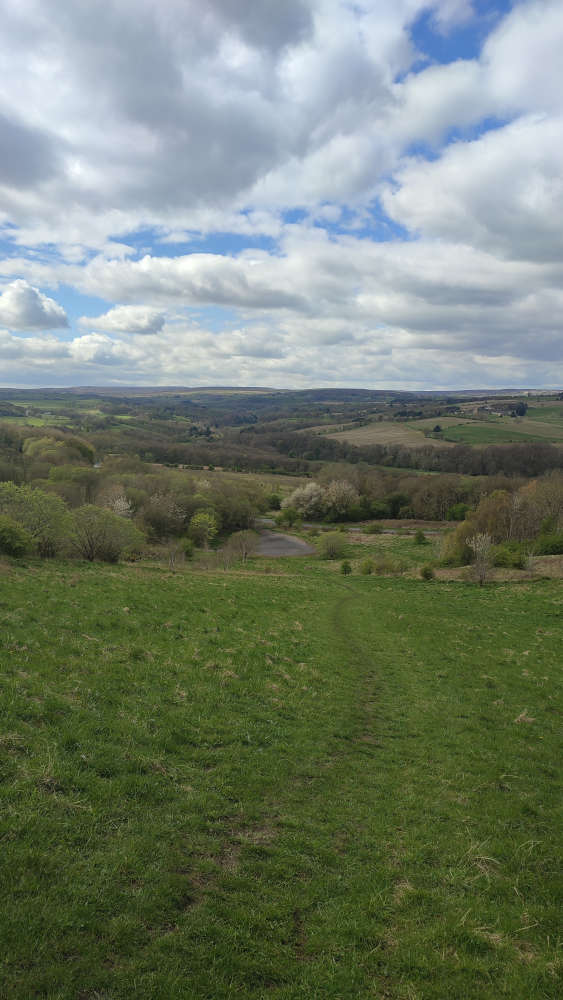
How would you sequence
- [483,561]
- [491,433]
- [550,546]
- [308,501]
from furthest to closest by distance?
[491,433] → [308,501] → [550,546] → [483,561]

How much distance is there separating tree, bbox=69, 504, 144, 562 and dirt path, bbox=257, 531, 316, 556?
3416 centimetres

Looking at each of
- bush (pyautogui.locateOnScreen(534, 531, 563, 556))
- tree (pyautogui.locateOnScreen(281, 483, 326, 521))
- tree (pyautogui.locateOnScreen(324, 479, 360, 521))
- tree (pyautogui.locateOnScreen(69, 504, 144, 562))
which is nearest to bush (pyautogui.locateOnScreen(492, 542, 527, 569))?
bush (pyautogui.locateOnScreen(534, 531, 563, 556))

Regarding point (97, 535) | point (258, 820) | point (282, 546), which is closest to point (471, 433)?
point (282, 546)

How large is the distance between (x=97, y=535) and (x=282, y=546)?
4407cm

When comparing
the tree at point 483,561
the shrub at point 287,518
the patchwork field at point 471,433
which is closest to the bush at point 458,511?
the shrub at point 287,518

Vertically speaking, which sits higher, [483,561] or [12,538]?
[12,538]

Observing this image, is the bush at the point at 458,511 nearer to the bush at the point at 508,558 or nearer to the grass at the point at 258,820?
the bush at the point at 508,558

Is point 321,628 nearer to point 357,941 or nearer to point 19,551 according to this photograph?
point 357,941

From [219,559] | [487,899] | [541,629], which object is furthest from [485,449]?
[487,899]

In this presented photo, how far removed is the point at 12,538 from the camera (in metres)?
26.7

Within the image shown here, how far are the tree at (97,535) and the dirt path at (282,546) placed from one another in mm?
34155

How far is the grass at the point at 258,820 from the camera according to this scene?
4.95 meters

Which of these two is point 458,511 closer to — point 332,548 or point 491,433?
point 332,548

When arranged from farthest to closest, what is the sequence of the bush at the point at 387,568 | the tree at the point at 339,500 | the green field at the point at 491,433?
1. the green field at the point at 491,433
2. the tree at the point at 339,500
3. the bush at the point at 387,568
